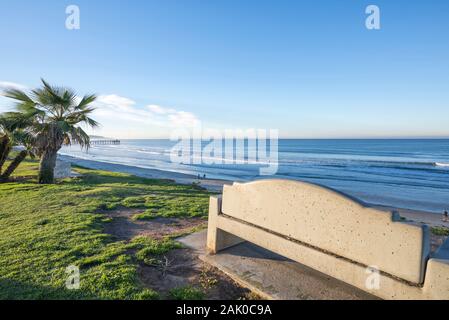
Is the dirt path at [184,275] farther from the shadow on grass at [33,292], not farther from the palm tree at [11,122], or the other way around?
the palm tree at [11,122]

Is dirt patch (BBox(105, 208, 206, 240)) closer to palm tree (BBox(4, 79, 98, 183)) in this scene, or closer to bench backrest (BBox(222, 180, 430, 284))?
bench backrest (BBox(222, 180, 430, 284))

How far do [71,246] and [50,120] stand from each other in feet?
29.7

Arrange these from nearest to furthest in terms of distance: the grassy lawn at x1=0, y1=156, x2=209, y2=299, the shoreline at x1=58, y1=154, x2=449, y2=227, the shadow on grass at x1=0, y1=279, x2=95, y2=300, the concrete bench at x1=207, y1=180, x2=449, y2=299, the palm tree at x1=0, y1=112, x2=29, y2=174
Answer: the concrete bench at x1=207, y1=180, x2=449, y2=299, the shadow on grass at x1=0, y1=279, x2=95, y2=300, the grassy lawn at x1=0, y1=156, x2=209, y2=299, the shoreline at x1=58, y1=154, x2=449, y2=227, the palm tree at x1=0, y1=112, x2=29, y2=174

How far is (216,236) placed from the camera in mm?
4527

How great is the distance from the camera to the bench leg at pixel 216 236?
4532mm

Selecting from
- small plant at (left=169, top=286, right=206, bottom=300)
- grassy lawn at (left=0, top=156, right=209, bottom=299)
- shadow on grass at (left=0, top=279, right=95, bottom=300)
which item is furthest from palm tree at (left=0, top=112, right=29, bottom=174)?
small plant at (left=169, top=286, right=206, bottom=300)

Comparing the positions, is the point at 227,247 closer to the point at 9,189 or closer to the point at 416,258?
the point at 416,258

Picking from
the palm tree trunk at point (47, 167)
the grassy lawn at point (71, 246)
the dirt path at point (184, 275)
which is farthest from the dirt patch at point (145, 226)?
the palm tree trunk at point (47, 167)

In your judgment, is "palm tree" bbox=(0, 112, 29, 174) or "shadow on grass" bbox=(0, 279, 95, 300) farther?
"palm tree" bbox=(0, 112, 29, 174)

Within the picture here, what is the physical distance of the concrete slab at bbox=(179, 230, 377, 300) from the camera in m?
3.24

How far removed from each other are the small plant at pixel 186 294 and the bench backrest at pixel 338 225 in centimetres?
136

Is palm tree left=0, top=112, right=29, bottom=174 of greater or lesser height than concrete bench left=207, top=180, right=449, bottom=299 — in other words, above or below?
above

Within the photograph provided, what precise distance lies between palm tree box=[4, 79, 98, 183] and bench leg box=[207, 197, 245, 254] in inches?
379
